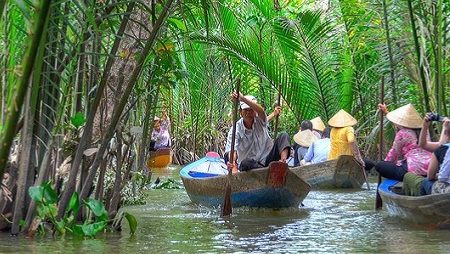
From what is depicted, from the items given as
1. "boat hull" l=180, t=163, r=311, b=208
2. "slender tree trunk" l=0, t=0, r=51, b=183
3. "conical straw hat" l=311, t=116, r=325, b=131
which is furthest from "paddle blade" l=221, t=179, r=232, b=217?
"slender tree trunk" l=0, t=0, r=51, b=183

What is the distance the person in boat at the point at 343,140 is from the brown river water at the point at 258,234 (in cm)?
285

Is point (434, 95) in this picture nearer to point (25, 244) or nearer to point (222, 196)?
point (222, 196)

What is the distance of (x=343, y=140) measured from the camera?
1473cm

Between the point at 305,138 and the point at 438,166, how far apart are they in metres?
7.55

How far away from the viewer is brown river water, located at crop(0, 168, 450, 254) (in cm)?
672

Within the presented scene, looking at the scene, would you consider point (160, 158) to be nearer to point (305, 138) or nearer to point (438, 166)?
point (305, 138)

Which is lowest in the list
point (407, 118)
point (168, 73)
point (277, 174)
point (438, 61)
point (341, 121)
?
point (277, 174)

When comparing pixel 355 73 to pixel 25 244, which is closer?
pixel 25 244

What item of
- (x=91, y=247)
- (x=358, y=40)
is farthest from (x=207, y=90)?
(x=91, y=247)

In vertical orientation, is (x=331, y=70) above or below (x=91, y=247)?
above

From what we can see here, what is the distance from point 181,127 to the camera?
24328 mm

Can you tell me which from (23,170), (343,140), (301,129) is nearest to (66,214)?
(23,170)

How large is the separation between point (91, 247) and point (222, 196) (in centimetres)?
436

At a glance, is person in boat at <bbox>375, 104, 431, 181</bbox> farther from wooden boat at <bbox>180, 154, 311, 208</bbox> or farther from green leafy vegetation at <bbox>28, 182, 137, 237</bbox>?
green leafy vegetation at <bbox>28, 182, 137, 237</bbox>
